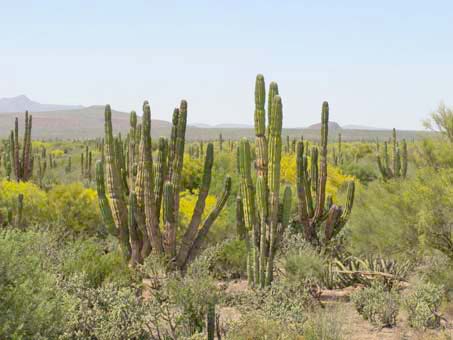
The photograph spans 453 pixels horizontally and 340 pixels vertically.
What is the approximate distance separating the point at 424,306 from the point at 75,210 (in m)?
14.1

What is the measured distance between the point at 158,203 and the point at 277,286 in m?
3.65

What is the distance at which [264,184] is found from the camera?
1370 centimetres

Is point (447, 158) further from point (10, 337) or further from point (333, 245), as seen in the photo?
point (10, 337)

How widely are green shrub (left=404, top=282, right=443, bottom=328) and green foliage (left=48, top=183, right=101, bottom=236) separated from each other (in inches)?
509

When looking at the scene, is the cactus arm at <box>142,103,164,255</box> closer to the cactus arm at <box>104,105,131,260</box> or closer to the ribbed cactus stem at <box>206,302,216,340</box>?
the cactus arm at <box>104,105,131,260</box>

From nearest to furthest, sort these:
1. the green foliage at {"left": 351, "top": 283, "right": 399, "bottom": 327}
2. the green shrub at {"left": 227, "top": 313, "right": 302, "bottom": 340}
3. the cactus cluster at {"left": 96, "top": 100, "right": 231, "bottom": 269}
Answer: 1. the green shrub at {"left": 227, "top": 313, "right": 302, "bottom": 340}
2. the green foliage at {"left": 351, "top": 283, "right": 399, "bottom": 327}
3. the cactus cluster at {"left": 96, "top": 100, "right": 231, "bottom": 269}

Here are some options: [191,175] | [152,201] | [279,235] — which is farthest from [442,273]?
[191,175]

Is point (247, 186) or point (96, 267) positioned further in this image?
point (247, 186)

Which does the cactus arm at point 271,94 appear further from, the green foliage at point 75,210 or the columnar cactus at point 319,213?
the green foliage at point 75,210

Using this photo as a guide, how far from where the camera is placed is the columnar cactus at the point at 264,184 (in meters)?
13.8

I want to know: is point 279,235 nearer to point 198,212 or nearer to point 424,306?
point 198,212

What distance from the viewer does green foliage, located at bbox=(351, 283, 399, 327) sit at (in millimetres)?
12391

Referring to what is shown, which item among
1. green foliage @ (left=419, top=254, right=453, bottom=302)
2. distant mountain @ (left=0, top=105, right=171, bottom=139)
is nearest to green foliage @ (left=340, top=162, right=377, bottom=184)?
green foliage @ (left=419, top=254, right=453, bottom=302)

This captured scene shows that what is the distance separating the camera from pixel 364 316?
12820 mm
